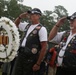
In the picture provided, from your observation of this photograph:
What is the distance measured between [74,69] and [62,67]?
0.60ft

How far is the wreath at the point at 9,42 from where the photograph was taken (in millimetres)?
4996

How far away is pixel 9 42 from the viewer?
504 centimetres

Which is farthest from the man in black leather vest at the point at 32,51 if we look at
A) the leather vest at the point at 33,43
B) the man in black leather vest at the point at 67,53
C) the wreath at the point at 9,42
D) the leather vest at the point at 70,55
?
the leather vest at the point at 70,55

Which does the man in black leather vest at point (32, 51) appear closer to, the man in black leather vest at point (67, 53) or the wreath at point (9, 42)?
the wreath at point (9, 42)

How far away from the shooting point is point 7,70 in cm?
693

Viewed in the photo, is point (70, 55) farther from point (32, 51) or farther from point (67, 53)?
point (32, 51)

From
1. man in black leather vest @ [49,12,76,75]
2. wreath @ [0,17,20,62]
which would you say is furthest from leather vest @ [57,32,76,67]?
wreath @ [0,17,20,62]

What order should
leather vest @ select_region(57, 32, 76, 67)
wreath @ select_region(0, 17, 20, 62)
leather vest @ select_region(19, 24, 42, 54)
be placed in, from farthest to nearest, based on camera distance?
leather vest @ select_region(19, 24, 42, 54), wreath @ select_region(0, 17, 20, 62), leather vest @ select_region(57, 32, 76, 67)

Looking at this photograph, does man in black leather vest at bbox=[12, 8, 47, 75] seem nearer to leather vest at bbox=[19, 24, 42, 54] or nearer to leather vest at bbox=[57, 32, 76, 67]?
leather vest at bbox=[19, 24, 42, 54]

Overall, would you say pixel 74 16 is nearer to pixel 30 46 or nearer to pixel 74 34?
pixel 74 34

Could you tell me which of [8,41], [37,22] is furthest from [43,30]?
[8,41]

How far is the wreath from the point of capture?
500 centimetres

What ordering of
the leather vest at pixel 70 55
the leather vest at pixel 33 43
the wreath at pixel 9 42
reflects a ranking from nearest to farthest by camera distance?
the leather vest at pixel 70 55 → the wreath at pixel 9 42 → the leather vest at pixel 33 43

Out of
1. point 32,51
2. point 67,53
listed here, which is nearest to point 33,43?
point 32,51
